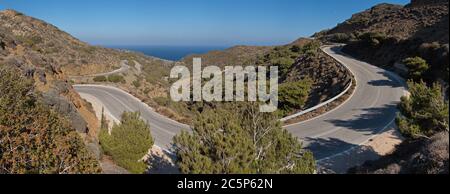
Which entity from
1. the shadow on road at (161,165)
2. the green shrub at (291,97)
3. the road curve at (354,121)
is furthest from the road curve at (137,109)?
the green shrub at (291,97)

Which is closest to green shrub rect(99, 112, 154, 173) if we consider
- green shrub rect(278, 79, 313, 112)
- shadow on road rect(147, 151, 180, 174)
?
shadow on road rect(147, 151, 180, 174)

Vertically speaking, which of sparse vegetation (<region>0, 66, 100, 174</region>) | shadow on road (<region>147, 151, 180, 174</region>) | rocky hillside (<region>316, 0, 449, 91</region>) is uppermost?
rocky hillside (<region>316, 0, 449, 91</region>)

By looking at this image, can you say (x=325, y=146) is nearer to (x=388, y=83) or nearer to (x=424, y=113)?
(x=424, y=113)

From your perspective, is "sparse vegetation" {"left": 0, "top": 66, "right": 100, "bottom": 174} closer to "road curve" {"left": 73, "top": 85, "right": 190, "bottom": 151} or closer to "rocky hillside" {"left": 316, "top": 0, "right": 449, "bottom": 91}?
"road curve" {"left": 73, "top": 85, "right": 190, "bottom": 151}

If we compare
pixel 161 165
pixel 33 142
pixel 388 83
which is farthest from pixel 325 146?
pixel 388 83

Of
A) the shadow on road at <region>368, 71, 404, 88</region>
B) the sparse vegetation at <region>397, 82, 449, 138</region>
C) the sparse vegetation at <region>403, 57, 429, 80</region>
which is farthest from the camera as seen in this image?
the shadow on road at <region>368, 71, 404, 88</region>
